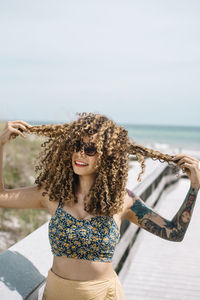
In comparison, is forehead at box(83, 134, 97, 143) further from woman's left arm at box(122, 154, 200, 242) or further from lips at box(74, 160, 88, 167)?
woman's left arm at box(122, 154, 200, 242)

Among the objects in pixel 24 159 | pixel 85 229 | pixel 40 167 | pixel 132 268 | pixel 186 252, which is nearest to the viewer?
pixel 85 229

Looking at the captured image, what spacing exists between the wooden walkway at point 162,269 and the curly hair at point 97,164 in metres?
1.84

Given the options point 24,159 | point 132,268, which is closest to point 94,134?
point 132,268

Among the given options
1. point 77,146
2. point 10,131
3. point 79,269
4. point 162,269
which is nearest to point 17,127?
point 10,131

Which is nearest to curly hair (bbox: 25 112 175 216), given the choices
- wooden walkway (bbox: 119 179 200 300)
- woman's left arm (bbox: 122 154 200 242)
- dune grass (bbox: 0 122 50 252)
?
woman's left arm (bbox: 122 154 200 242)

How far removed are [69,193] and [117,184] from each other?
236 millimetres

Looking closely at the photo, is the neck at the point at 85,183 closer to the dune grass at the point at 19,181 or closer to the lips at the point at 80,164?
the lips at the point at 80,164

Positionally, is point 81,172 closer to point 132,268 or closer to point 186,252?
point 132,268

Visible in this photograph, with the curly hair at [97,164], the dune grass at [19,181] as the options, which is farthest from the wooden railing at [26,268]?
the dune grass at [19,181]

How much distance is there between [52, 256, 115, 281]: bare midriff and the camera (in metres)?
1.87

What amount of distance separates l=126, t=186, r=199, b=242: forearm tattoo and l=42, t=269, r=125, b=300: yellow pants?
13.6 inches

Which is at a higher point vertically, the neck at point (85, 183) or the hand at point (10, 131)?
the hand at point (10, 131)

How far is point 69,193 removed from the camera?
1.95 meters

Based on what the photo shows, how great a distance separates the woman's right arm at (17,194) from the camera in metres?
1.98
